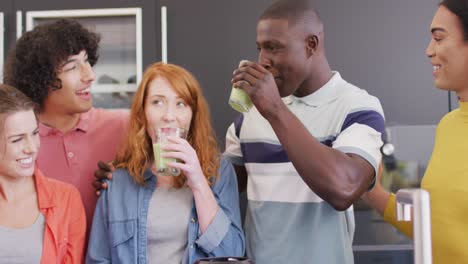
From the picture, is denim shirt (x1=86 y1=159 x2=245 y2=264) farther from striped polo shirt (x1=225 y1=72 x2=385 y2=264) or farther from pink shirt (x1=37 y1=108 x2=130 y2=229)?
pink shirt (x1=37 y1=108 x2=130 y2=229)

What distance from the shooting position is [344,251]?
5.13 ft

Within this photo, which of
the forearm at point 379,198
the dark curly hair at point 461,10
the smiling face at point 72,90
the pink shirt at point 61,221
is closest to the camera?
the dark curly hair at point 461,10

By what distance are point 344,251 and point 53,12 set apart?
5.02 feet

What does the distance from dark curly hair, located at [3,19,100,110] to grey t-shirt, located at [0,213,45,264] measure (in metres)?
0.44

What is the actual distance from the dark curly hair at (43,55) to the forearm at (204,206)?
59cm

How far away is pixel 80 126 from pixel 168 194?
0.44m

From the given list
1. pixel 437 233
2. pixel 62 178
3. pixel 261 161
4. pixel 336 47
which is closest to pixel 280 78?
pixel 261 161

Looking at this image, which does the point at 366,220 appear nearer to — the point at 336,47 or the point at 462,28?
the point at 336,47

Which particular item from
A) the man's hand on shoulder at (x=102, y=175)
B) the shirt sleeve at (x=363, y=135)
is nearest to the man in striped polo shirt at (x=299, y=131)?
the shirt sleeve at (x=363, y=135)

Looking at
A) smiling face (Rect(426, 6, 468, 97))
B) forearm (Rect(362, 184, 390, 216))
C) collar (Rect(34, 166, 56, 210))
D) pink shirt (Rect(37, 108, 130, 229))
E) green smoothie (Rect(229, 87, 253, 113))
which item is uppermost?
smiling face (Rect(426, 6, 468, 97))

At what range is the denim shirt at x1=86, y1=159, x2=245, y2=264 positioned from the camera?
1520mm

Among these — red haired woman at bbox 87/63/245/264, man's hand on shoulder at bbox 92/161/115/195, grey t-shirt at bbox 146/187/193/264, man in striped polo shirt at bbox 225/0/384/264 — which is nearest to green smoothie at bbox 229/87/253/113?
man in striped polo shirt at bbox 225/0/384/264

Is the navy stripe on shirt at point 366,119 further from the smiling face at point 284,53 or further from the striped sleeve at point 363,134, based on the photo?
the smiling face at point 284,53

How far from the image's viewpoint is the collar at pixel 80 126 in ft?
6.15
